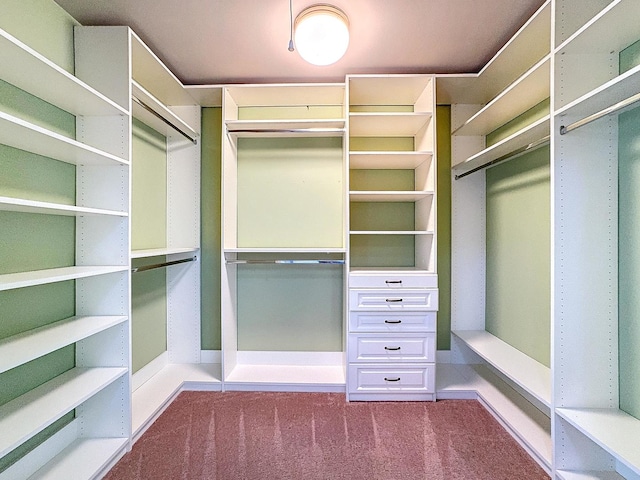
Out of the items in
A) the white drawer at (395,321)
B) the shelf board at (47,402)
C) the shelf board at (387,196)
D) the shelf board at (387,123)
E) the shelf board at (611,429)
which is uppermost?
the shelf board at (387,123)

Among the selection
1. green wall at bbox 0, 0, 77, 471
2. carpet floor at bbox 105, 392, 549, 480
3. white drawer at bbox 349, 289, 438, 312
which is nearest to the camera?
green wall at bbox 0, 0, 77, 471

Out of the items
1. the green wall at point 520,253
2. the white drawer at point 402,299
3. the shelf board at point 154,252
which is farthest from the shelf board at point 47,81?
the green wall at point 520,253

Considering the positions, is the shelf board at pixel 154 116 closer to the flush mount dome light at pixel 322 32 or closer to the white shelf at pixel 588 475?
the flush mount dome light at pixel 322 32

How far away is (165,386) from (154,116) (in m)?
1.99

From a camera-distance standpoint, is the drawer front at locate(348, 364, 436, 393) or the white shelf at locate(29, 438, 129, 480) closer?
the white shelf at locate(29, 438, 129, 480)

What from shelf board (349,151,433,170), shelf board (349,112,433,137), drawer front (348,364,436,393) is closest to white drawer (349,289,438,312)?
drawer front (348,364,436,393)

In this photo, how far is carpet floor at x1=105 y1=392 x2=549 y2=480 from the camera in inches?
71.2

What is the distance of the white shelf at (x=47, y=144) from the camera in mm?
1295

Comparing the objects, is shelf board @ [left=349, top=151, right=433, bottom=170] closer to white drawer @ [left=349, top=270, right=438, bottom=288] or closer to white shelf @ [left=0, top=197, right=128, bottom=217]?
white drawer @ [left=349, top=270, right=438, bottom=288]

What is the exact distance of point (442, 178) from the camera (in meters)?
3.04

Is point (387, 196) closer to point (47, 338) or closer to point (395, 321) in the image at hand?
point (395, 321)

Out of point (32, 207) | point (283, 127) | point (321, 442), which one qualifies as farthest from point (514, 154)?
point (32, 207)

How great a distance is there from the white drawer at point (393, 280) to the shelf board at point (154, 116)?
1756mm

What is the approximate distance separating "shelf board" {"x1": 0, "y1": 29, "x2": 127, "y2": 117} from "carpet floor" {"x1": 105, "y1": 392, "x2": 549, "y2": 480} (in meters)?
1.82
